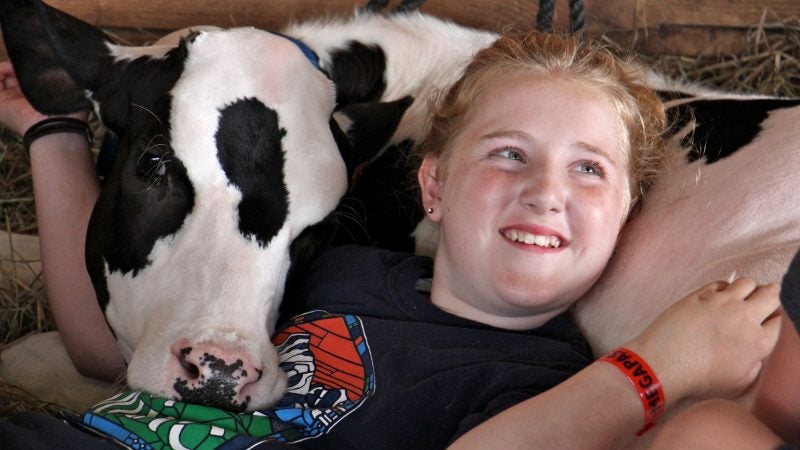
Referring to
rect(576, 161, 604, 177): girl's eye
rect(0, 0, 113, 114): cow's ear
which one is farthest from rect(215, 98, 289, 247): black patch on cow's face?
rect(576, 161, 604, 177): girl's eye

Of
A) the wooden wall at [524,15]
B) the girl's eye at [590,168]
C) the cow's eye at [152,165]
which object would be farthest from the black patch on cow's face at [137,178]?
the wooden wall at [524,15]

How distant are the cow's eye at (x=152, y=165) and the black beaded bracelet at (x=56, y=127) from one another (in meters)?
0.44

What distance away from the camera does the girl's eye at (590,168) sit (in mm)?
1844

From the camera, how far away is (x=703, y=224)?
180cm

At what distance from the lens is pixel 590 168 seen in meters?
1.86

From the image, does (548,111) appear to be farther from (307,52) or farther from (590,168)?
(307,52)

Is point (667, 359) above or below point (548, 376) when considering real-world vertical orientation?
above

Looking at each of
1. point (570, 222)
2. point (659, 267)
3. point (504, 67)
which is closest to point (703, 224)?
point (659, 267)

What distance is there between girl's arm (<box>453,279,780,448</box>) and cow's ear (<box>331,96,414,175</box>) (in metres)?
0.93

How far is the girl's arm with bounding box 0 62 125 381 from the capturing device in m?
2.36

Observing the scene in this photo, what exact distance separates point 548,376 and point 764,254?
1.26ft

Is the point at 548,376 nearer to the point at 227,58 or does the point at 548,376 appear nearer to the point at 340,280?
the point at 340,280

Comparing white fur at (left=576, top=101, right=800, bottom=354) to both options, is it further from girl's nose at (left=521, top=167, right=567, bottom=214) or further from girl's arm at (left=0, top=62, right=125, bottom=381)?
girl's arm at (left=0, top=62, right=125, bottom=381)

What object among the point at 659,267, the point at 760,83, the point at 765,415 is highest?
the point at 765,415
